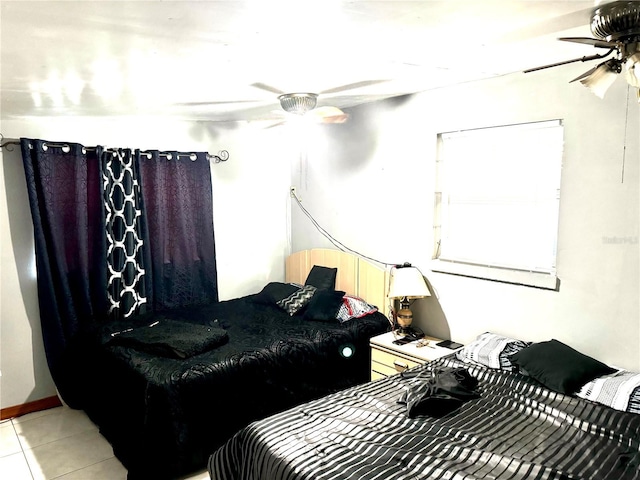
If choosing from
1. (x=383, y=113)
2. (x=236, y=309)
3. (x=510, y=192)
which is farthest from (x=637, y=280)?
(x=236, y=309)

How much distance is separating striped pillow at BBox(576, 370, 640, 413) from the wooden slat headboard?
175 centimetres

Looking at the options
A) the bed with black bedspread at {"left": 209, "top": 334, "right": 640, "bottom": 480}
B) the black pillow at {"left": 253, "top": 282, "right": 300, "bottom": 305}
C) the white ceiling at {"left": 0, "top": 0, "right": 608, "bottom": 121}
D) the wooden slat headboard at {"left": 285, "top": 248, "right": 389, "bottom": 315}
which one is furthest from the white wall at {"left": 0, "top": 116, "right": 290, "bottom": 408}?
the bed with black bedspread at {"left": 209, "top": 334, "right": 640, "bottom": 480}

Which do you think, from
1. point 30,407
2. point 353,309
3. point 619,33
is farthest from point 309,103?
point 30,407

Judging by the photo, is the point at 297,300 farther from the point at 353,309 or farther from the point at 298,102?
the point at 298,102

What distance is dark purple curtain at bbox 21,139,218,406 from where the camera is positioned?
3490 millimetres

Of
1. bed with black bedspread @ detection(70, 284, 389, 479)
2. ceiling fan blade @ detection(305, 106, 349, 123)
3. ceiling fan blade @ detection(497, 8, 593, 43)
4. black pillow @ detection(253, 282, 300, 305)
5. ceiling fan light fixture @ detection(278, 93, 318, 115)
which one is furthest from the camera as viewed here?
black pillow @ detection(253, 282, 300, 305)

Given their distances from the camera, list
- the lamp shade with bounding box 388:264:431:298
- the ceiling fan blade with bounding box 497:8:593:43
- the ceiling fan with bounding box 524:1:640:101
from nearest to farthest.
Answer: the ceiling fan with bounding box 524:1:640:101
the ceiling fan blade with bounding box 497:8:593:43
the lamp shade with bounding box 388:264:431:298

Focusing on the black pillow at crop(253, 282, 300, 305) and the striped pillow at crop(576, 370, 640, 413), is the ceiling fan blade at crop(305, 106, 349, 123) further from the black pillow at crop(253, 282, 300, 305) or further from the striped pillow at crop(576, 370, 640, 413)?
the striped pillow at crop(576, 370, 640, 413)

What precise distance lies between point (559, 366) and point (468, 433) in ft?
2.45

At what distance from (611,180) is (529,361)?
1104mm

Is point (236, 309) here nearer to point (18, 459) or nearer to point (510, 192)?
point (18, 459)

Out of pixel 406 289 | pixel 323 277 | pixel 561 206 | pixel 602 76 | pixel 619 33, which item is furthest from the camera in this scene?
pixel 323 277

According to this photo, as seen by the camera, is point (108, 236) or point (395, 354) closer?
point (395, 354)

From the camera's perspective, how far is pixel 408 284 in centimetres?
336
